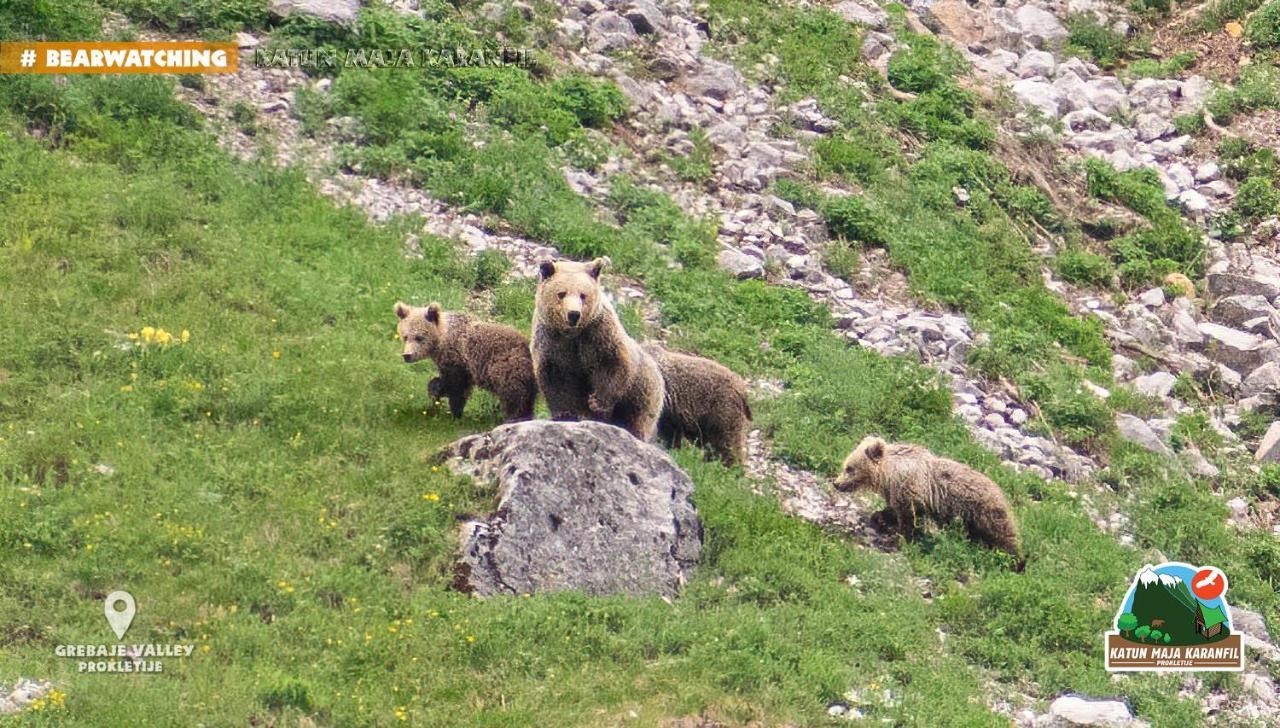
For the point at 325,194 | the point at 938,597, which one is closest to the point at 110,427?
the point at 325,194

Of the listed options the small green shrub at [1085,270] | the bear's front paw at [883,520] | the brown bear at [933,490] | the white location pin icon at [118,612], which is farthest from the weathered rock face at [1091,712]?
the small green shrub at [1085,270]

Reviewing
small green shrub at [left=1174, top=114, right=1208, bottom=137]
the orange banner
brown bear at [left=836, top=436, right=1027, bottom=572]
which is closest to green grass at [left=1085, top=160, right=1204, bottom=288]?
small green shrub at [left=1174, top=114, right=1208, bottom=137]

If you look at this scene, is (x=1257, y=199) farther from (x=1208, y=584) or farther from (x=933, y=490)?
(x=933, y=490)

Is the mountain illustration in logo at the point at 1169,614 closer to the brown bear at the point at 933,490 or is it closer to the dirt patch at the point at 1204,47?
the brown bear at the point at 933,490

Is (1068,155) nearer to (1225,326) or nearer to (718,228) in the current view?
(1225,326)

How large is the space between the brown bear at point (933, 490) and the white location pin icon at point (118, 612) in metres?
6.61

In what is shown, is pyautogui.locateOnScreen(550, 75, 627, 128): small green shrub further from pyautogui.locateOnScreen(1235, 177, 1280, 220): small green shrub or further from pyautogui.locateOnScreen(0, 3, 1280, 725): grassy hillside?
pyautogui.locateOnScreen(1235, 177, 1280, 220): small green shrub

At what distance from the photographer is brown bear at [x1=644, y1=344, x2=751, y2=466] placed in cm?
1469

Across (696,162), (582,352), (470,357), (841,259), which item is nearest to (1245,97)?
(841,259)

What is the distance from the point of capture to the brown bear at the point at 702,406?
14.7 m

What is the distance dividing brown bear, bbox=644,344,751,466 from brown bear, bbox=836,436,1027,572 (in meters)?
1.12

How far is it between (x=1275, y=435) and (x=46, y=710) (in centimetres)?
1360

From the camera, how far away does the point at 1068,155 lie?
23.2 meters

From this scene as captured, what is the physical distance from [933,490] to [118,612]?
720cm
